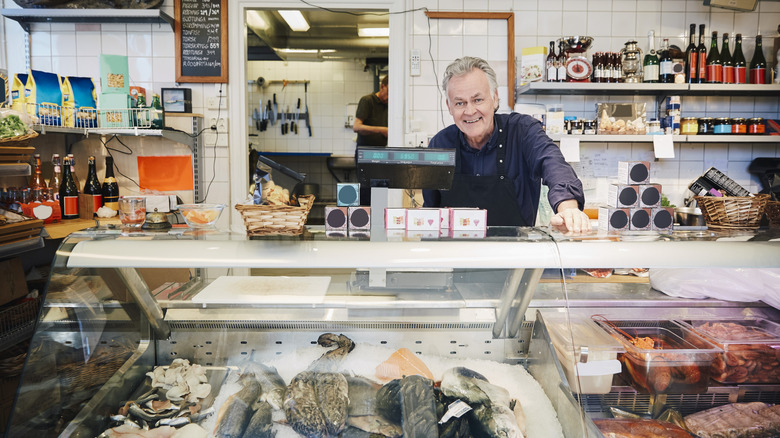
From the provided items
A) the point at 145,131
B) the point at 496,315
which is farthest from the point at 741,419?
the point at 145,131

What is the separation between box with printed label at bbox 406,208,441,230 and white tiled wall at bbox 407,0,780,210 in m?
2.82

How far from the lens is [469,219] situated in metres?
1.44

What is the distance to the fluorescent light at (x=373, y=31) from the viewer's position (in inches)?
274

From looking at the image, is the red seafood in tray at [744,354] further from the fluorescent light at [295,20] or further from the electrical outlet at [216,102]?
the fluorescent light at [295,20]

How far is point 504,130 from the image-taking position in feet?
8.43

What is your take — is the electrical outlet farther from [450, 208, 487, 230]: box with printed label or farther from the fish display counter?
[450, 208, 487, 230]: box with printed label

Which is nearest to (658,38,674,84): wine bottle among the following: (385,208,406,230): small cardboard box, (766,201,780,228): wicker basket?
(766,201,780,228): wicker basket

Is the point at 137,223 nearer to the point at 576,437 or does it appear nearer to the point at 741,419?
the point at 576,437

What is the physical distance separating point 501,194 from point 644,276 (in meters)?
0.89

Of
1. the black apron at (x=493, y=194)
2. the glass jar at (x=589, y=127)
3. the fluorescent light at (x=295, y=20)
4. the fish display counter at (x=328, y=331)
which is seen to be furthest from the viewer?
the fluorescent light at (x=295, y=20)

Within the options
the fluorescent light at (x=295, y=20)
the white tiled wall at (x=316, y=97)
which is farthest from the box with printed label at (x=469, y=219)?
the white tiled wall at (x=316, y=97)

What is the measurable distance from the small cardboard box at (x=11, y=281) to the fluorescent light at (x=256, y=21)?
167 inches

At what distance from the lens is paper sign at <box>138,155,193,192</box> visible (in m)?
4.22

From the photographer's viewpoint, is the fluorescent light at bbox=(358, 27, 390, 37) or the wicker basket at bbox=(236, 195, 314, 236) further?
the fluorescent light at bbox=(358, 27, 390, 37)
